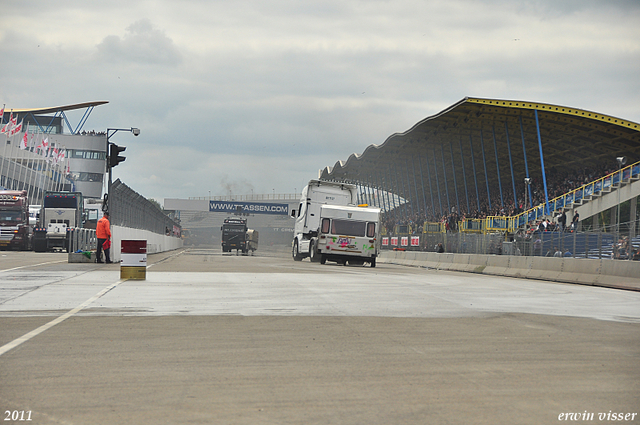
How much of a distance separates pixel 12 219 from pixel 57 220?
3.10 m

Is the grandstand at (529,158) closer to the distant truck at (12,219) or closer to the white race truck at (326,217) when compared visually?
the white race truck at (326,217)

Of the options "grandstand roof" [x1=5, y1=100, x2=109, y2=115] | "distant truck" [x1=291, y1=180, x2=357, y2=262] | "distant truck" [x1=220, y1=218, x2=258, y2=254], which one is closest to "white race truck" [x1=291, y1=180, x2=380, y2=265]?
"distant truck" [x1=291, y1=180, x2=357, y2=262]

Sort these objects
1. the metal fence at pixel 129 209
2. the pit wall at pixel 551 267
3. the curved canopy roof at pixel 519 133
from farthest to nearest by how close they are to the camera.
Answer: the curved canopy roof at pixel 519 133, the metal fence at pixel 129 209, the pit wall at pixel 551 267

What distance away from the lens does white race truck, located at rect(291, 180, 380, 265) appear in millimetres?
33000

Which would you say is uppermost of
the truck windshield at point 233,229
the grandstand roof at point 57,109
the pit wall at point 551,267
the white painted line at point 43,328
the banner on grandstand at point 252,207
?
the grandstand roof at point 57,109

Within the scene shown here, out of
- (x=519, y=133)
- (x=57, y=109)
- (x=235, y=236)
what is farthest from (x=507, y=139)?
(x=57, y=109)

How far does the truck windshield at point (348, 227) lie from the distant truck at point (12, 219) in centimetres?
2462

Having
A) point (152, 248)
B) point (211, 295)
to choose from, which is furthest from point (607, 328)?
point (152, 248)

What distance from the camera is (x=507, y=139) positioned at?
1953 inches

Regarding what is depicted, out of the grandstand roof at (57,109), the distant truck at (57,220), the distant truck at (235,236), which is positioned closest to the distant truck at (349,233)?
the distant truck at (57,220)

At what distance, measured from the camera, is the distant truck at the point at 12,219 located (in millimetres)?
46781

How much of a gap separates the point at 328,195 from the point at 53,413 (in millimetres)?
33235

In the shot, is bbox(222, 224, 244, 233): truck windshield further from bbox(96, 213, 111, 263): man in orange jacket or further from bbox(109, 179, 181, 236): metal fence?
bbox(96, 213, 111, 263): man in orange jacket

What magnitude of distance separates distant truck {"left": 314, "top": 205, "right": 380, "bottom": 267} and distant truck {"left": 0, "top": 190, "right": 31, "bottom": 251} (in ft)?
78.7
